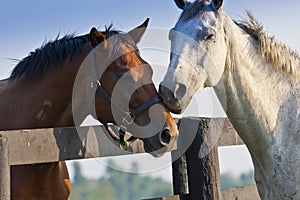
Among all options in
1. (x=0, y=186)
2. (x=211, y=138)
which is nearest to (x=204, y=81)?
(x=211, y=138)

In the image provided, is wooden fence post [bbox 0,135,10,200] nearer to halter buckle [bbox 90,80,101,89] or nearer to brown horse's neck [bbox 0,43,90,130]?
brown horse's neck [bbox 0,43,90,130]

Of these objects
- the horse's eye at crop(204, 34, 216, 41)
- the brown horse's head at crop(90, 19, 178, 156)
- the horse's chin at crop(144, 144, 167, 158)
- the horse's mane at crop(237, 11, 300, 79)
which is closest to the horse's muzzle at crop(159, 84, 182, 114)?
the brown horse's head at crop(90, 19, 178, 156)

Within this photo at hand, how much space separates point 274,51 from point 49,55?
5.58 feet

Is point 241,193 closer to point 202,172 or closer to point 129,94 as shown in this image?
point 202,172

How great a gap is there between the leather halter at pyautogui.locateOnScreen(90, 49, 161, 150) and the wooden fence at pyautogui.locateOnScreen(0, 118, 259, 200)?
7 centimetres

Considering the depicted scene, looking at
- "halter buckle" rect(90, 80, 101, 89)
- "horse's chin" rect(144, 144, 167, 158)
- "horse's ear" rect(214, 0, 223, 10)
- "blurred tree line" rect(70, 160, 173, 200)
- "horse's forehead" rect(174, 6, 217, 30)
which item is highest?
"horse's ear" rect(214, 0, 223, 10)

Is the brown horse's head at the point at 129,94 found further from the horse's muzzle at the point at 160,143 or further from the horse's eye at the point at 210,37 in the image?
the horse's eye at the point at 210,37

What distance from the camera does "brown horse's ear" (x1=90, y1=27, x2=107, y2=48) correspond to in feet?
13.8

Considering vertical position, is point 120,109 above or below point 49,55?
below

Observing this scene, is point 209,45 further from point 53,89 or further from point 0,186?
point 0,186

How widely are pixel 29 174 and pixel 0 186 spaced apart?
0.84m

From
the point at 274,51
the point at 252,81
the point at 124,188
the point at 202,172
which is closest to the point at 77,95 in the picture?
the point at 202,172

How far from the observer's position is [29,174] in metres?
4.06

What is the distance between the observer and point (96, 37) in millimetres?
4219
